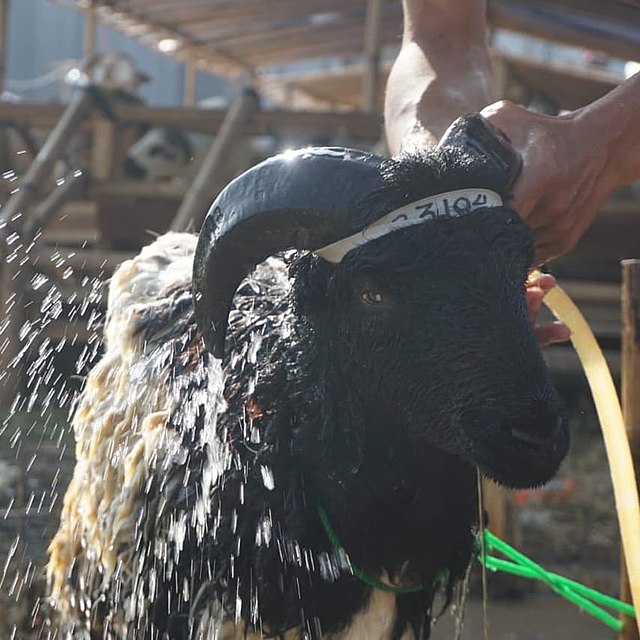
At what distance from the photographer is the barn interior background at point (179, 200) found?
14.0ft

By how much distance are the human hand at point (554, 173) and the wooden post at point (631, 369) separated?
2.94ft

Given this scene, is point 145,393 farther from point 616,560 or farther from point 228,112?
point 228,112

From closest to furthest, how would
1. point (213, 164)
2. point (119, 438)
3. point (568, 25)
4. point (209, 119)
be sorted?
point (119, 438), point (568, 25), point (213, 164), point (209, 119)

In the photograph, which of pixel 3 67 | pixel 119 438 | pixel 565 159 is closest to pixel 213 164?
pixel 3 67

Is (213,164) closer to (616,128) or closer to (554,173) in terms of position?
(616,128)

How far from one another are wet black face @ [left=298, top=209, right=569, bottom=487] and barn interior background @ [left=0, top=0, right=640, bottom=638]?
1096 millimetres

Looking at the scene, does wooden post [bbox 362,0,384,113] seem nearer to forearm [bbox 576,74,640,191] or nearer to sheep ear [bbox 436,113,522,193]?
forearm [bbox 576,74,640,191]

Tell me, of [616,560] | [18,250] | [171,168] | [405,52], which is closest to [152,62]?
[171,168]

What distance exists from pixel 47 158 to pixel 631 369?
4.74m

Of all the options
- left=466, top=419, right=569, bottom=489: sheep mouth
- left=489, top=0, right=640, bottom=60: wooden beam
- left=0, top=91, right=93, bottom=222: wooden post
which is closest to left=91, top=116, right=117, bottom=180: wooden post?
left=0, top=91, right=93, bottom=222: wooden post

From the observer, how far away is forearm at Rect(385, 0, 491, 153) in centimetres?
272

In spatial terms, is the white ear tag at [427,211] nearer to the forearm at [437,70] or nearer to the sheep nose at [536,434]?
the sheep nose at [536,434]

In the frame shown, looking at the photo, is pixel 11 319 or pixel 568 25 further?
pixel 568 25

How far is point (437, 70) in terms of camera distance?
2824 millimetres
